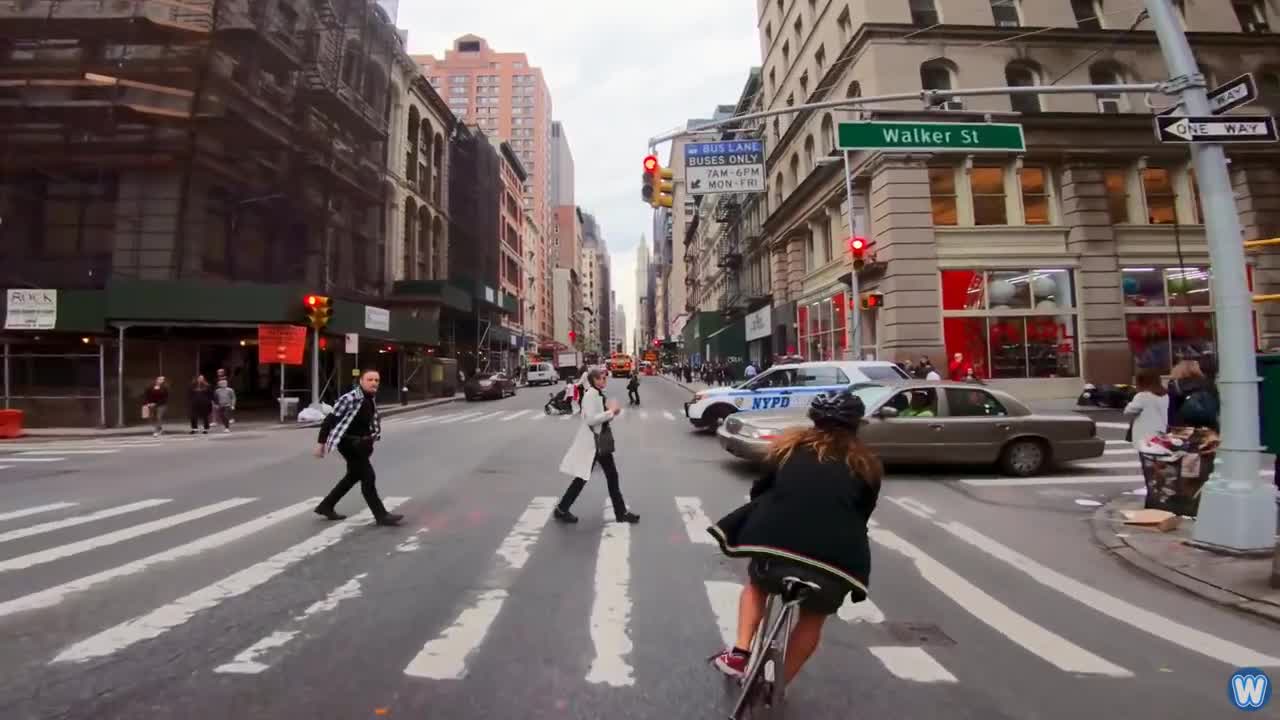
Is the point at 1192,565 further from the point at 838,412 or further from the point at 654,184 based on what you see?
the point at 654,184

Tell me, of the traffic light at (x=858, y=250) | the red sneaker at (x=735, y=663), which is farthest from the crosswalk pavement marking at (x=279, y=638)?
the traffic light at (x=858, y=250)

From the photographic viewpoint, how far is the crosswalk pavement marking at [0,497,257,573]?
18.6 feet

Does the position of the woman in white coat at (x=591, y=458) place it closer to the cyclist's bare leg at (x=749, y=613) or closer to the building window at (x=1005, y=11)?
the cyclist's bare leg at (x=749, y=613)

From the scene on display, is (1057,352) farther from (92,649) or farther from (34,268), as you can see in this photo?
(34,268)

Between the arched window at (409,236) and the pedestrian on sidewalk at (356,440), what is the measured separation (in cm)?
3617

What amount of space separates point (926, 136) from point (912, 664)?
873 centimetres

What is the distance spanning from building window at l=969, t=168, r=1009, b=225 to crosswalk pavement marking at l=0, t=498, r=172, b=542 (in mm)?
23324

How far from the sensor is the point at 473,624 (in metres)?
4.19

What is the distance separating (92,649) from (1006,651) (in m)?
5.52

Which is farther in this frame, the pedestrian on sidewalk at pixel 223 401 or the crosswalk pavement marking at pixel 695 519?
the pedestrian on sidewalk at pixel 223 401

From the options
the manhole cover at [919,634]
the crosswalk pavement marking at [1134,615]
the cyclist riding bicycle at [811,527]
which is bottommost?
the crosswalk pavement marking at [1134,615]

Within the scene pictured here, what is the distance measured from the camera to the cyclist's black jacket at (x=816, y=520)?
2.74m

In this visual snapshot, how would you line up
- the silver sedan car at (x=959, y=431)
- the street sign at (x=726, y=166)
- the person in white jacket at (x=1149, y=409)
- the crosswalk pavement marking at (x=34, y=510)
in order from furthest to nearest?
the street sign at (x=726, y=166)
the silver sedan car at (x=959, y=431)
the person in white jacket at (x=1149, y=409)
the crosswalk pavement marking at (x=34, y=510)

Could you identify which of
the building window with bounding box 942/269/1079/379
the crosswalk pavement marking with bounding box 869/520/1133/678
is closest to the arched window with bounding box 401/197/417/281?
the building window with bounding box 942/269/1079/379
